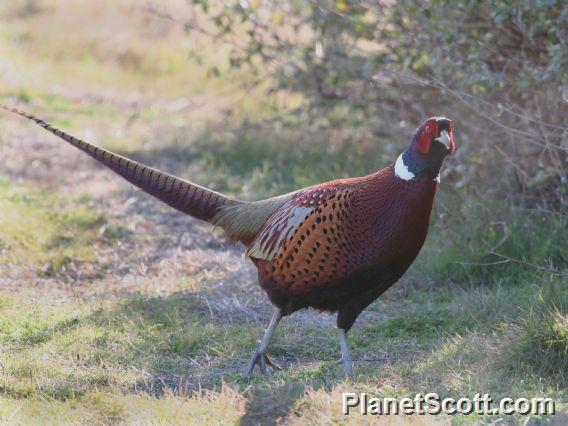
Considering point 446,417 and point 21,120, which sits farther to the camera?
point 21,120

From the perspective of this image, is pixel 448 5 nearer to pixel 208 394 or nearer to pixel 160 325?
pixel 160 325

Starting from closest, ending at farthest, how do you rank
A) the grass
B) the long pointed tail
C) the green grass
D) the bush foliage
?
the grass
the long pointed tail
the bush foliage
the green grass

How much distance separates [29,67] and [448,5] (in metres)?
7.82

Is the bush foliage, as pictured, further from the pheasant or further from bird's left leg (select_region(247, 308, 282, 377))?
bird's left leg (select_region(247, 308, 282, 377))

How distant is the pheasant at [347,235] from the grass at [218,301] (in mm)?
357

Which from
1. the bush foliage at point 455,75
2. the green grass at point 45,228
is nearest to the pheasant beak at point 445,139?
the bush foliage at point 455,75

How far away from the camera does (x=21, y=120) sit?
10.4 meters

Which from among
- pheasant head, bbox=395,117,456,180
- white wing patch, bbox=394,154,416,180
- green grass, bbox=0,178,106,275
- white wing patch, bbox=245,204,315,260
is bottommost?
green grass, bbox=0,178,106,275

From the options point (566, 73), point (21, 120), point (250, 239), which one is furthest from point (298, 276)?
point (21, 120)

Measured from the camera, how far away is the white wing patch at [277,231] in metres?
→ 4.57

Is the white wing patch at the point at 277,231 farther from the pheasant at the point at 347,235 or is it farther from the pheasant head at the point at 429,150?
the pheasant head at the point at 429,150

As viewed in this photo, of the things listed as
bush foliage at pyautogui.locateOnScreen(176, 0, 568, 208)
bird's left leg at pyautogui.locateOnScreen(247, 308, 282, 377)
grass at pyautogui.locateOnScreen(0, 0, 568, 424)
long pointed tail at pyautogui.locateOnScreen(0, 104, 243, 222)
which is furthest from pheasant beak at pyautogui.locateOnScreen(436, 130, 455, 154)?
long pointed tail at pyautogui.locateOnScreen(0, 104, 243, 222)

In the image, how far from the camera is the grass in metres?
4.17

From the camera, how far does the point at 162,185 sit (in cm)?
498
